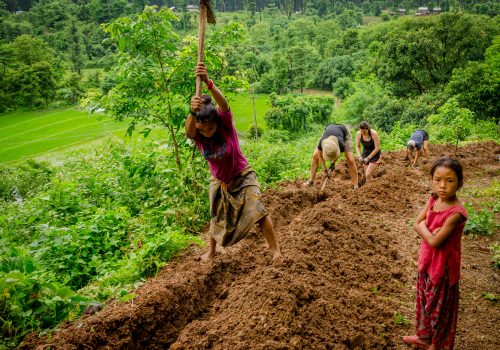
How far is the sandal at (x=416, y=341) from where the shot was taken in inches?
112

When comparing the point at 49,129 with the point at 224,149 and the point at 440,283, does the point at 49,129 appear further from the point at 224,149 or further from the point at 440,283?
the point at 440,283

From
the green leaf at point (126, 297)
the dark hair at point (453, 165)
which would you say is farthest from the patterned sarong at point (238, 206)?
the dark hair at point (453, 165)

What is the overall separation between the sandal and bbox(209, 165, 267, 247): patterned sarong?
1.66m

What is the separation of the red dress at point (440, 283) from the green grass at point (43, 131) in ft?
88.7

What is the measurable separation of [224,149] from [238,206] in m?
0.62

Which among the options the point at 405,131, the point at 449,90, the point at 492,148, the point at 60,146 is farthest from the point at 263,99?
the point at 492,148

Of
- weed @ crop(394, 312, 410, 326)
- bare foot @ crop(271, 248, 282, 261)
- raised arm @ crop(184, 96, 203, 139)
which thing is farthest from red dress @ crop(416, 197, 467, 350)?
raised arm @ crop(184, 96, 203, 139)

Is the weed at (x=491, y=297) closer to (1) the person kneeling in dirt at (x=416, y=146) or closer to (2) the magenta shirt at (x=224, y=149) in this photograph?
(2) the magenta shirt at (x=224, y=149)

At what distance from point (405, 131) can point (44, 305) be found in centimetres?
1302

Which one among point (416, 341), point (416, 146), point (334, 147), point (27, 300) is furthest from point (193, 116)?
point (416, 146)

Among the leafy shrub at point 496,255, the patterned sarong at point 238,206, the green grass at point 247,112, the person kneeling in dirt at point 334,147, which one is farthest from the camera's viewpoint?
the green grass at point 247,112

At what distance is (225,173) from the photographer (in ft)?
12.2

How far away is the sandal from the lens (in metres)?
2.85

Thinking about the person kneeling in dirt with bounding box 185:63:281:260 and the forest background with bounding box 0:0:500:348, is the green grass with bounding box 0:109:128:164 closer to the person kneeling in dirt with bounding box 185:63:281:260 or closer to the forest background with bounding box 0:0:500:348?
the forest background with bounding box 0:0:500:348
